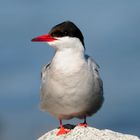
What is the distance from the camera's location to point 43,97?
49.8 feet

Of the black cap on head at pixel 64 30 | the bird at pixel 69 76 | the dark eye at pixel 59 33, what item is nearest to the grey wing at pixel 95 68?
the bird at pixel 69 76

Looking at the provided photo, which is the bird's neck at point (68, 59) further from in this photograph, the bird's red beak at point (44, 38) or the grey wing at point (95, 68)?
the grey wing at point (95, 68)

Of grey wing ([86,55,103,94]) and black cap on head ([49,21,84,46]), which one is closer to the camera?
black cap on head ([49,21,84,46])

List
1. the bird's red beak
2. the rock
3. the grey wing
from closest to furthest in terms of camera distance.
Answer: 1. the rock
2. the bird's red beak
3. the grey wing

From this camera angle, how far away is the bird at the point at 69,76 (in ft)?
47.1

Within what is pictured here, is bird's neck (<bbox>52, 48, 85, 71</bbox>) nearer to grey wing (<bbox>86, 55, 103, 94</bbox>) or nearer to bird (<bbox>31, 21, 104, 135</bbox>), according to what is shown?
bird (<bbox>31, 21, 104, 135</bbox>)

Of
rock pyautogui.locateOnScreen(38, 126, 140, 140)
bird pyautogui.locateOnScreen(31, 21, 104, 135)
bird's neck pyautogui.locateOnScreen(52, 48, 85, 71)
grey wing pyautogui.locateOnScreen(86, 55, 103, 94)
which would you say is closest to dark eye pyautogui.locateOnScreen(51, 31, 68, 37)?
bird pyautogui.locateOnScreen(31, 21, 104, 135)

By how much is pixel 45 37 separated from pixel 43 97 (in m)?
1.69

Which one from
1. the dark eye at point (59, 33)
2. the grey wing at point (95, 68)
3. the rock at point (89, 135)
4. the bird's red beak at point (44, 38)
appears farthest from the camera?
the grey wing at point (95, 68)

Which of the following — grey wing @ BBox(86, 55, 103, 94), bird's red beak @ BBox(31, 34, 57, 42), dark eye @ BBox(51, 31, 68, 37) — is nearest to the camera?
bird's red beak @ BBox(31, 34, 57, 42)

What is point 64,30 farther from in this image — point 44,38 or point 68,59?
point 68,59

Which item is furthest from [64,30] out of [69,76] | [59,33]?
[69,76]

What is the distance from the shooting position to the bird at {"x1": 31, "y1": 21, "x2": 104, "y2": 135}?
47.1ft

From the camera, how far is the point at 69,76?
14430 millimetres
